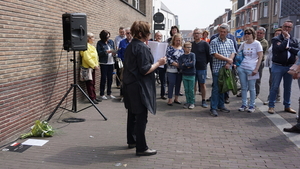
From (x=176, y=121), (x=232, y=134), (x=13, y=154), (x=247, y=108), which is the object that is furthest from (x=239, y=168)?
(x=247, y=108)

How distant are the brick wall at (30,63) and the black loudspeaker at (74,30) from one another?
0.42 m

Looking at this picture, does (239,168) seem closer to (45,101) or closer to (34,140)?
(34,140)

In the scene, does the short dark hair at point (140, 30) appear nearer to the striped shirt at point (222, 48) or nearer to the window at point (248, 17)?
the striped shirt at point (222, 48)

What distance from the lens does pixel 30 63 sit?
5.82 m

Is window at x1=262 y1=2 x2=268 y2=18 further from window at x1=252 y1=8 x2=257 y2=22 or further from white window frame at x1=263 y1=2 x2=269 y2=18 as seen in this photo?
window at x1=252 y1=8 x2=257 y2=22

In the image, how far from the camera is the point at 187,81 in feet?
26.0

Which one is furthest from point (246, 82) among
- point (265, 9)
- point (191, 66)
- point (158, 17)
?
point (265, 9)

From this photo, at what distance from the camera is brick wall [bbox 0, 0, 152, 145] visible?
16.6ft

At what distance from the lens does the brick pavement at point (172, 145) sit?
14.1ft

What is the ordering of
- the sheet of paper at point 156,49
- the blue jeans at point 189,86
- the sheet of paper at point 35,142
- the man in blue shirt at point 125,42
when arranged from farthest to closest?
1. the man in blue shirt at point 125,42
2. the blue jeans at point 189,86
3. the sheet of paper at point 156,49
4. the sheet of paper at point 35,142

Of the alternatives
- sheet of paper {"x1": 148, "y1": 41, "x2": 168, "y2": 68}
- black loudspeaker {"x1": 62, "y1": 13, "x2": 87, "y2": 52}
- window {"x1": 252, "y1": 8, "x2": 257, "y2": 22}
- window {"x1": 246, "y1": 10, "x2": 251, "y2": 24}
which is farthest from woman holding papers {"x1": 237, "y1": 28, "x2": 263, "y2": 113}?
window {"x1": 246, "y1": 10, "x2": 251, "y2": 24}

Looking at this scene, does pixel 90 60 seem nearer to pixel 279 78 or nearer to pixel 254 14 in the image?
pixel 279 78

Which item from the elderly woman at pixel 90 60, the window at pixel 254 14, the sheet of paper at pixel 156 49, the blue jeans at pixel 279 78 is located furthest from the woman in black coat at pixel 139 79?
the window at pixel 254 14

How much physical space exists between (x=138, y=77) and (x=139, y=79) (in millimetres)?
33
